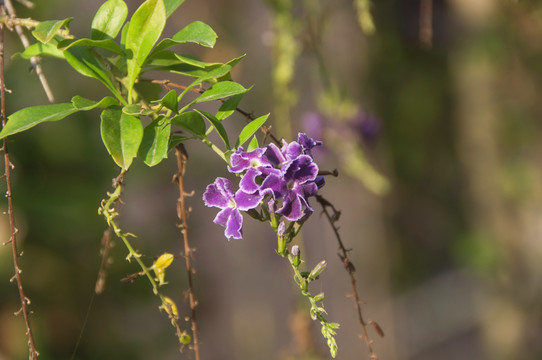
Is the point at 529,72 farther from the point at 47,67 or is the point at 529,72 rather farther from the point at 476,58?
the point at 47,67

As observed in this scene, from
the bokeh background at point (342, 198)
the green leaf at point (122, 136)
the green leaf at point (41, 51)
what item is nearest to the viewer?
the green leaf at point (122, 136)

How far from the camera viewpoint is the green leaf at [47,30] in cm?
71

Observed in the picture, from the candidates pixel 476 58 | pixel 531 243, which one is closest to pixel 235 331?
pixel 531 243

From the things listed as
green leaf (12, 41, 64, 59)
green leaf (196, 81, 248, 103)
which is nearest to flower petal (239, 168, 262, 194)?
green leaf (196, 81, 248, 103)

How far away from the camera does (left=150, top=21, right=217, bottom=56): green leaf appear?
0.76 meters

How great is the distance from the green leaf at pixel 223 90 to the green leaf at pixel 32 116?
168 millimetres

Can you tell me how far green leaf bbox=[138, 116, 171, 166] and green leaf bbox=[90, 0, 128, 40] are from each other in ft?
0.48

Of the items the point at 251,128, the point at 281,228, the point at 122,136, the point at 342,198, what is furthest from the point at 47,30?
the point at 342,198

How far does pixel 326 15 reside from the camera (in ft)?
4.87

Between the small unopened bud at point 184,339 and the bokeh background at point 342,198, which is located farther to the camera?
the bokeh background at point 342,198

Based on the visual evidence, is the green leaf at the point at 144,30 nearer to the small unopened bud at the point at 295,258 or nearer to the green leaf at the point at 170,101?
the green leaf at the point at 170,101

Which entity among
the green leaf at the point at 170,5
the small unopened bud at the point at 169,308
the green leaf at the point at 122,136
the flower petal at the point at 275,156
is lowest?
the small unopened bud at the point at 169,308

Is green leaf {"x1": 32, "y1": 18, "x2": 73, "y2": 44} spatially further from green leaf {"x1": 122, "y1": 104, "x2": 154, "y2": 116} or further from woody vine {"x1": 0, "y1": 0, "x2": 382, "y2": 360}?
green leaf {"x1": 122, "y1": 104, "x2": 154, "y2": 116}

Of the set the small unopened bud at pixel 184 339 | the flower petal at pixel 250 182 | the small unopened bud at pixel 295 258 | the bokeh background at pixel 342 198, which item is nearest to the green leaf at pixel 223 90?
the flower petal at pixel 250 182
